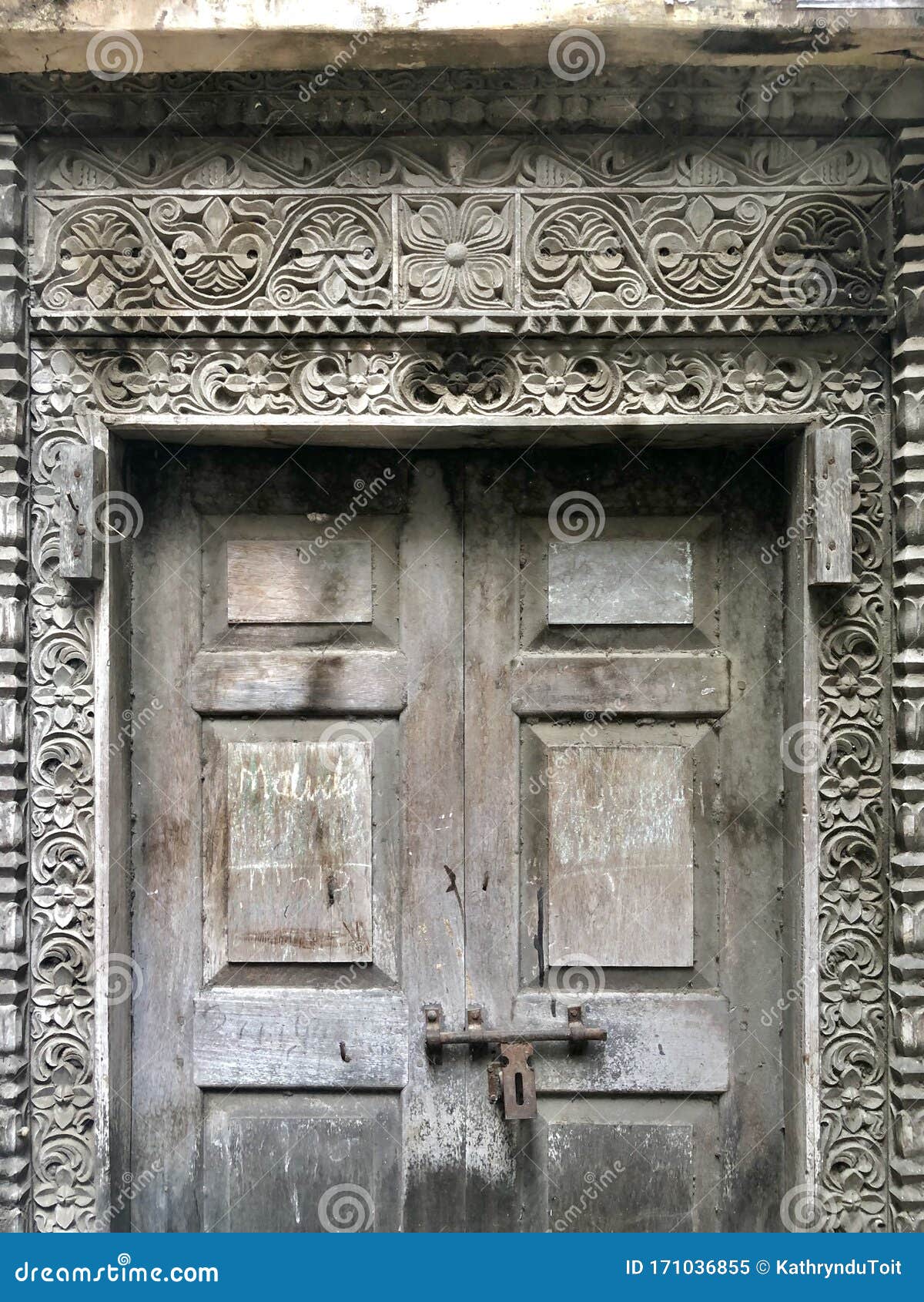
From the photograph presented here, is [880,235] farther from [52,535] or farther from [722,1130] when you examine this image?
[722,1130]

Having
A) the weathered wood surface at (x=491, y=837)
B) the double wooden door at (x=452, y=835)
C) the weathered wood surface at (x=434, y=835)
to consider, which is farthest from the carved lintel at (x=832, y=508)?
the weathered wood surface at (x=434, y=835)

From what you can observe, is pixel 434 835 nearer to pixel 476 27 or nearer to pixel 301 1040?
pixel 301 1040

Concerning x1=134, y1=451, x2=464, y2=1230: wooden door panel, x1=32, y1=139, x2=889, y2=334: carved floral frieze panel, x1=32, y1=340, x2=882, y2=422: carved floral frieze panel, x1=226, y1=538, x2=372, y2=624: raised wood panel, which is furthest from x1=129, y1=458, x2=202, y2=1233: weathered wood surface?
x1=32, y1=139, x2=889, y2=334: carved floral frieze panel

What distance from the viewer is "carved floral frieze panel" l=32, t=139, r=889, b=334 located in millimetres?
1680

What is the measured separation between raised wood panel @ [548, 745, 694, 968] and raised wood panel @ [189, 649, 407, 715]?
41cm

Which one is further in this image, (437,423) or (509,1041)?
(509,1041)

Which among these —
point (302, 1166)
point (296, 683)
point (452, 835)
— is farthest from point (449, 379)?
point (302, 1166)

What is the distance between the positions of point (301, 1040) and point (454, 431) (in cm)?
137

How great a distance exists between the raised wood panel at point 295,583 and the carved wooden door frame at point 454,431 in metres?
0.27

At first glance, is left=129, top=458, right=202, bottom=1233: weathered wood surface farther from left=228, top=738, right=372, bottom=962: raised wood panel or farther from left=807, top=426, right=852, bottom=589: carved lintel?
left=807, top=426, right=852, bottom=589: carved lintel

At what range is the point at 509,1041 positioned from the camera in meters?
1.79

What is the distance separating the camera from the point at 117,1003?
5.68 ft

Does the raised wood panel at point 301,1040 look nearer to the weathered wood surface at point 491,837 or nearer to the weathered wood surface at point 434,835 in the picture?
the weathered wood surface at point 434,835

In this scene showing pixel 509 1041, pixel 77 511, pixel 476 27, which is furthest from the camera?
pixel 509 1041
